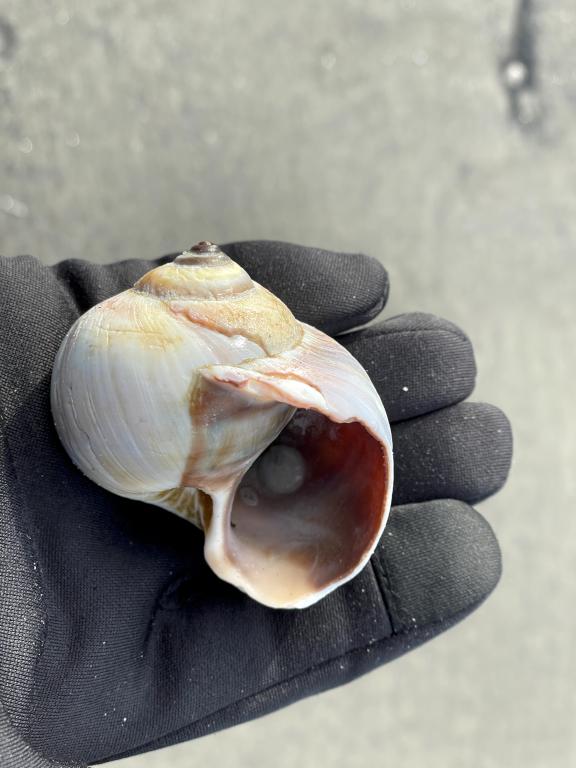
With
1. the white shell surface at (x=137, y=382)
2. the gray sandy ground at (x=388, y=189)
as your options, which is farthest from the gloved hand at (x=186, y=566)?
the gray sandy ground at (x=388, y=189)

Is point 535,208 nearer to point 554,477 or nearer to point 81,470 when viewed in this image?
point 554,477

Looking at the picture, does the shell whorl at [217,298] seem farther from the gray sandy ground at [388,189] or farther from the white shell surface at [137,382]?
the gray sandy ground at [388,189]

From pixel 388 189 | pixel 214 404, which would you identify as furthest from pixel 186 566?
pixel 388 189

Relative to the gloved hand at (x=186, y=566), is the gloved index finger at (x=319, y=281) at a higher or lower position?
higher

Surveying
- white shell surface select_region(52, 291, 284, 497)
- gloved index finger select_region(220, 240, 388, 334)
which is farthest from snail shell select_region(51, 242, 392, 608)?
gloved index finger select_region(220, 240, 388, 334)

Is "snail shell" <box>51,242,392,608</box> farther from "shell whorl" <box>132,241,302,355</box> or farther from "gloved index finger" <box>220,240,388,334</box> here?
"gloved index finger" <box>220,240,388,334</box>

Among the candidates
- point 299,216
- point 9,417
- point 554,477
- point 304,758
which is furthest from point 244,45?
point 304,758

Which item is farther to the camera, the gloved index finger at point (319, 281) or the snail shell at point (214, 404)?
the gloved index finger at point (319, 281)

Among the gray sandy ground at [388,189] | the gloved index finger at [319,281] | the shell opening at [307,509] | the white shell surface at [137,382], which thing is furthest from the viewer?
the gray sandy ground at [388,189]
